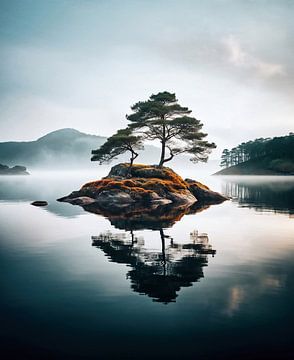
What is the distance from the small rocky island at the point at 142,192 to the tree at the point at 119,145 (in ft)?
9.09

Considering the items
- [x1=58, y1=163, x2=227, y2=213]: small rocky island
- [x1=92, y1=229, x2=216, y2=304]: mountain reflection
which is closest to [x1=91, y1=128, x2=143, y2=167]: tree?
[x1=58, y1=163, x2=227, y2=213]: small rocky island

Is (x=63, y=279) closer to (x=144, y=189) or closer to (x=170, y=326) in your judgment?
(x=170, y=326)

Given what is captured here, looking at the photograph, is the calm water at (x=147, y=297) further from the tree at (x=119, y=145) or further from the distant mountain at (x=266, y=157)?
the distant mountain at (x=266, y=157)

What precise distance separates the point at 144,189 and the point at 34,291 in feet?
109

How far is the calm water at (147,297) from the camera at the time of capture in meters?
6.70

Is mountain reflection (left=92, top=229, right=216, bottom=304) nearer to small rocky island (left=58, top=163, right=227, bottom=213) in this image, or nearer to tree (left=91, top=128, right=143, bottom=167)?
small rocky island (left=58, top=163, right=227, bottom=213)

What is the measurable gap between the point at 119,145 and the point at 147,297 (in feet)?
132

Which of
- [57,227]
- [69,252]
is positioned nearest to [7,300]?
[69,252]

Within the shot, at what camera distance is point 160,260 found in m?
13.5

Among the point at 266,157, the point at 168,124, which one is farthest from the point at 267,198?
the point at 266,157

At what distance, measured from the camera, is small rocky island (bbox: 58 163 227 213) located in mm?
39406

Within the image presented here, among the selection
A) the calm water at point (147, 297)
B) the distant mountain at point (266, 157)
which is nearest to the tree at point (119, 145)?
the calm water at point (147, 297)

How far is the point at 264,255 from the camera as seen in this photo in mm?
14258

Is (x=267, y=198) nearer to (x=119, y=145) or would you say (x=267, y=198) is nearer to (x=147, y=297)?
(x=119, y=145)
